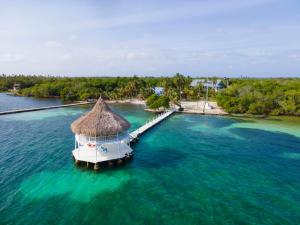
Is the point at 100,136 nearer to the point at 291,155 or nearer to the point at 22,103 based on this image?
the point at 291,155

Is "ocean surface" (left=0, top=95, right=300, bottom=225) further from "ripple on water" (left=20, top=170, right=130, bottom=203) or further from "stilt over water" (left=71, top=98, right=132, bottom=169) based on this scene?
"stilt over water" (left=71, top=98, right=132, bottom=169)

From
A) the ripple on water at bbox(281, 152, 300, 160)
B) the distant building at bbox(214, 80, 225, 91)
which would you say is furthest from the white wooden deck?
the distant building at bbox(214, 80, 225, 91)

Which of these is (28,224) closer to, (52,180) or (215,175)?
(52,180)

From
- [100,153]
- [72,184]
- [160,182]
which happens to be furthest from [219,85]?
[72,184]

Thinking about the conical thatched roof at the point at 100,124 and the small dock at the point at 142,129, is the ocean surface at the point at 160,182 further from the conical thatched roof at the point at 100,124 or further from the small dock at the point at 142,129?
the conical thatched roof at the point at 100,124

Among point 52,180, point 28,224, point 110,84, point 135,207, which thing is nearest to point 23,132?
point 52,180

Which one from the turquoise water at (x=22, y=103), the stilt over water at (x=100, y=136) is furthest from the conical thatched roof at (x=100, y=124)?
the turquoise water at (x=22, y=103)
